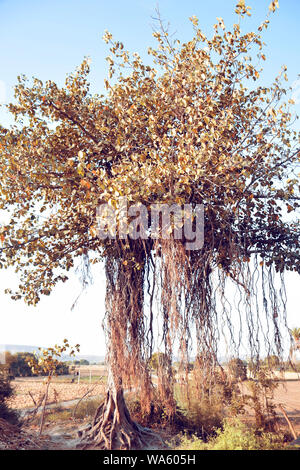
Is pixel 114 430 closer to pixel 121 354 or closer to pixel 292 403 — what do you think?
pixel 121 354

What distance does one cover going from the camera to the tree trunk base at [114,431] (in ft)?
19.3

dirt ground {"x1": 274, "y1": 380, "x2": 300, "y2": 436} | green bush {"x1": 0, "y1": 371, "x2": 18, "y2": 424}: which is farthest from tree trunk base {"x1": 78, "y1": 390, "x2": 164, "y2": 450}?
dirt ground {"x1": 274, "y1": 380, "x2": 300, "y2": 436}

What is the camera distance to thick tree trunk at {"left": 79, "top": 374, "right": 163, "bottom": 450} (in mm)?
5891

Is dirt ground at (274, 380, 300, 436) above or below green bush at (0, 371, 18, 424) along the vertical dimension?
below

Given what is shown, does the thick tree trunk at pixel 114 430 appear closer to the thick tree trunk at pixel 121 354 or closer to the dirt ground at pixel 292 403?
the thick tree trunk at pixel 121 354

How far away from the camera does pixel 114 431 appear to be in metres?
6.00

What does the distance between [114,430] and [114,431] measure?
0.05 ft

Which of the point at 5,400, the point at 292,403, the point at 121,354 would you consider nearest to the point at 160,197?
the point at 121,354

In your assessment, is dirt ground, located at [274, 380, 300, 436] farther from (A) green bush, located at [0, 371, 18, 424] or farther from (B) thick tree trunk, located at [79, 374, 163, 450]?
(A) green bush, located at [0, 371, 18, 424]

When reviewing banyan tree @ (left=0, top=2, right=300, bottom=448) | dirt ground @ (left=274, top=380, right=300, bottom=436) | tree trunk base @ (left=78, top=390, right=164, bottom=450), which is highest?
banyan tree @ (left=0, top=2, right=300, bottom=448)

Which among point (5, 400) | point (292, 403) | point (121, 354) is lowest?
point (292, 403)

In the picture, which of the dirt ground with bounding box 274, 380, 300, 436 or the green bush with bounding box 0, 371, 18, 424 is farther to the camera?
the dirt ground with bounding box 274, 380, 300, 436

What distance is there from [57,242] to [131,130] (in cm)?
240
